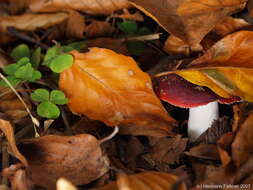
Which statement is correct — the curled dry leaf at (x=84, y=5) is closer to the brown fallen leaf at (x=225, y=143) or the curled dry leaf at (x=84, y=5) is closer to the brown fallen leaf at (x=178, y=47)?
the brown fallen leaf at (x=178, y=47)

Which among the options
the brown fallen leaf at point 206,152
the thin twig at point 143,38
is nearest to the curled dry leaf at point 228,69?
the brown fallen leaf at point 206,152

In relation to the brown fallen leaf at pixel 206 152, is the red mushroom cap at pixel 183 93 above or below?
above

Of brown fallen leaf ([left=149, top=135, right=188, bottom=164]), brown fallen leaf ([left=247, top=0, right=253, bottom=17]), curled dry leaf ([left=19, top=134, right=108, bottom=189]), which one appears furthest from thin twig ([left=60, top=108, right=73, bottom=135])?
brown fallen leaf ([left=247, top=0, right=253, bottom=17])

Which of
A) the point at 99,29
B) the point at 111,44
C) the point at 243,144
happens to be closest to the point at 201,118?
the point at 243,144

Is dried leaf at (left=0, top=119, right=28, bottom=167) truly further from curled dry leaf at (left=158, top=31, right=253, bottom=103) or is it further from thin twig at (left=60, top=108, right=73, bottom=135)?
curled dry leaf at (left=158, top=31, right=253, bottom=103)

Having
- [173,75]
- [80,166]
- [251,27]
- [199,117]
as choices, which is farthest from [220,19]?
→ [80,166]

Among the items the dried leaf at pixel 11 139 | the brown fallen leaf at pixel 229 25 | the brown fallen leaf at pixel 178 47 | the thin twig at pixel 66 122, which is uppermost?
the brown fallen leaf at pixel 229 25
